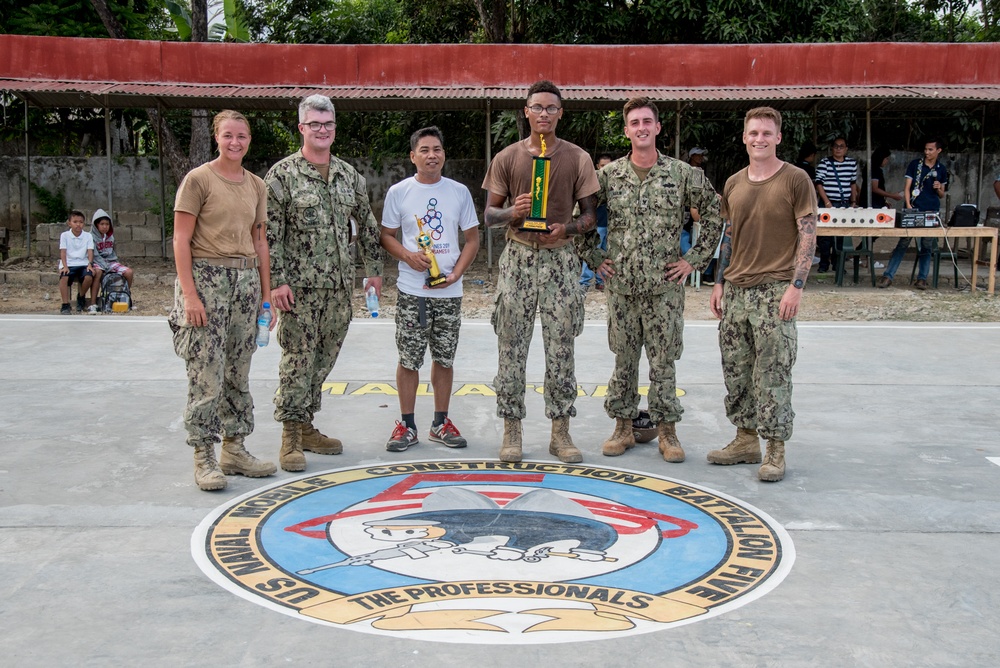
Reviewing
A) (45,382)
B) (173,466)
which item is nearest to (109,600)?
(173,466)

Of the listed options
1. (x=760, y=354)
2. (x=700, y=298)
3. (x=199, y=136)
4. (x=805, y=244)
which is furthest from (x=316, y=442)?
(x=199, y=136)

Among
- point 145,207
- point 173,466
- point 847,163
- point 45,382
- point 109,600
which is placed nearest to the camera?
point 109,600

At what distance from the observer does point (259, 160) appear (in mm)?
16078

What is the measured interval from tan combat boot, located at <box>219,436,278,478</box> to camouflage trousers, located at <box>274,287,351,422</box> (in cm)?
27

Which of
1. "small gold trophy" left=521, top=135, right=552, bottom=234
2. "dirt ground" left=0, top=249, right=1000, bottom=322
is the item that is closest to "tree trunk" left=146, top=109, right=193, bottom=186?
"dirt ground" left=0, top=249, right=1000, bottom=322

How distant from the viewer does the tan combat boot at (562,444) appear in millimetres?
5176

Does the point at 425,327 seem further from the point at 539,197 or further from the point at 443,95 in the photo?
the point at 443,95

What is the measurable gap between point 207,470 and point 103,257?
732cm

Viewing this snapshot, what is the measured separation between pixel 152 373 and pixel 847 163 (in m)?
9.54

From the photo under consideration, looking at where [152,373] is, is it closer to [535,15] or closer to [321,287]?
[321,287]

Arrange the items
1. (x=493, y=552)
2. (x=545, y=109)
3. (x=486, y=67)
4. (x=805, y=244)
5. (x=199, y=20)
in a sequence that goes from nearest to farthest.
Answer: (x=493, y=552), (x=805, y=244), (x=545, y=109), (x=486, y=67), (x=199, y=20)

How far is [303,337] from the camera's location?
5105 mm

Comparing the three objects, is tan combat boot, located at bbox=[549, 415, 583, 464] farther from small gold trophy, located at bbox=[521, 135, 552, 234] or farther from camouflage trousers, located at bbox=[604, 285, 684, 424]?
small gold trophy, located at bbox=[521, 135, 552, 234]

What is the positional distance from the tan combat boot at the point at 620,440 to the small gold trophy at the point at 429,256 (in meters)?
1.26
